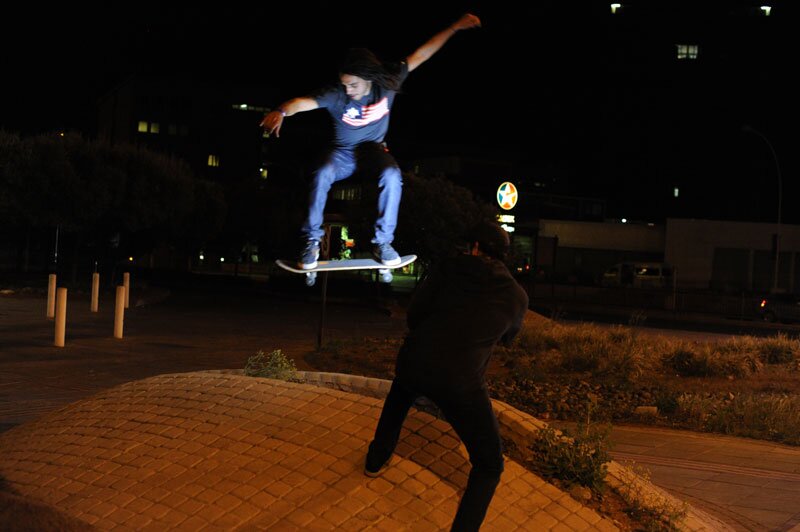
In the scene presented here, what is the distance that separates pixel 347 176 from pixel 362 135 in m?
0.36

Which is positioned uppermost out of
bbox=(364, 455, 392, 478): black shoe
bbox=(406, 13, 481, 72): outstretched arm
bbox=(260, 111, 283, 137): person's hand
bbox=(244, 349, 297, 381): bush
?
bbox=(406, 13, 481, 72): outstretched arm

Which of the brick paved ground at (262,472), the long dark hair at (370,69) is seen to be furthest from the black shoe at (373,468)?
the long dark hair at (370,69)

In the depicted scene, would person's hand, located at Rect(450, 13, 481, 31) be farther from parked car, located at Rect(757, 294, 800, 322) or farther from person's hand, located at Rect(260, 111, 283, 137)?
parked car, located at Rect(757, 294, 800, 322)

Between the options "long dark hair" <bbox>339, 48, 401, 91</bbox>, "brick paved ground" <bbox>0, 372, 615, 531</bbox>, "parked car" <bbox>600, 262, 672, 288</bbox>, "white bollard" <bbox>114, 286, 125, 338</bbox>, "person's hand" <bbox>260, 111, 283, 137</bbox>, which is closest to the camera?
"brick paved ground" <bbox>0, 372, 615, 531</bbox>

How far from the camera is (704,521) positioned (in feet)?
22.8

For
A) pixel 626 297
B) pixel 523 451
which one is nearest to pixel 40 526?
pixel 523 451

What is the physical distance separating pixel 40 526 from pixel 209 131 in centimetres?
8401

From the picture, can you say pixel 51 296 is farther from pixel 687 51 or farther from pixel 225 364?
pixel 687 51

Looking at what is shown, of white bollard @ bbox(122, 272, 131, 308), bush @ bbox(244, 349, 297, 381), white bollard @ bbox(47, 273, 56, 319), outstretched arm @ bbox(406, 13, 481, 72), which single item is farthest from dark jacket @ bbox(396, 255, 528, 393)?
white bollard @ bbox(122, 272, 131, 308)

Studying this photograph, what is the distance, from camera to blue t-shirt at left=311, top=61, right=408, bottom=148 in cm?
680

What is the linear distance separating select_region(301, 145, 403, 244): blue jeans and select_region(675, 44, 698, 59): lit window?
84.3m

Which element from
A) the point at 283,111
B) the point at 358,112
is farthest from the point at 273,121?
the point at 358,112

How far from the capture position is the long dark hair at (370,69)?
267 inches

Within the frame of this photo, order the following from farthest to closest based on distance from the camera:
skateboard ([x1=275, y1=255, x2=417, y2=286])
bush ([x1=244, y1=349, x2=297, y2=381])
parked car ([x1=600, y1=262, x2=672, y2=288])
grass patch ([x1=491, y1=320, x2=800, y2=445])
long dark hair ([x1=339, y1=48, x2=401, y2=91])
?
parked car ([x1=600, y1=262, x2=672, y2=288]) → grass patch ([x1=491, y1=320, x2=800, y2=445]) → bush ([x1=244, y1=349, x2=297, y2=381]) → skateboard ([x1=275, y1=255, x2=417, y2=286]) → long dark hair ([x1=339, y1=48, x2=401, y2=91])
